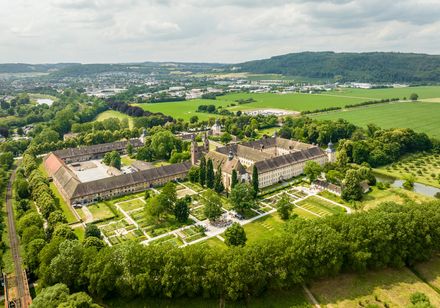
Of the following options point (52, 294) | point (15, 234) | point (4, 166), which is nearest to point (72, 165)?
point (4, 166)

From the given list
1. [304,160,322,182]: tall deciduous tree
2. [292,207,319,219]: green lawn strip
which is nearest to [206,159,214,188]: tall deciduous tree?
[292,207,319,219]: green lawn strip

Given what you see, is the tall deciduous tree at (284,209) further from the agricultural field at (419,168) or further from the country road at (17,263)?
the country road at (17,263)

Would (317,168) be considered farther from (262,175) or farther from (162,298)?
(162,298)

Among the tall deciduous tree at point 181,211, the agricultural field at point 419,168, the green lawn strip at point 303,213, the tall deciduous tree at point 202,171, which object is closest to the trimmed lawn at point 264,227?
the green lawn strip at point 303,213

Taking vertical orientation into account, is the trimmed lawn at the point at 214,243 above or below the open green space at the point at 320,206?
above

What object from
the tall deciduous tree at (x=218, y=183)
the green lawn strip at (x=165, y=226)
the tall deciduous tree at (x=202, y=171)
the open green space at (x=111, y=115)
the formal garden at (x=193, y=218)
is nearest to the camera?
the formal garden at (x=193, y=218)

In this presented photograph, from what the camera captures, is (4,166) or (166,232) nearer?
(166,232)

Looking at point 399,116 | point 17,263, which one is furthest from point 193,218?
point 399,116

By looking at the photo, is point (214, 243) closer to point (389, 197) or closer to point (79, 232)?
point (79, 232)
